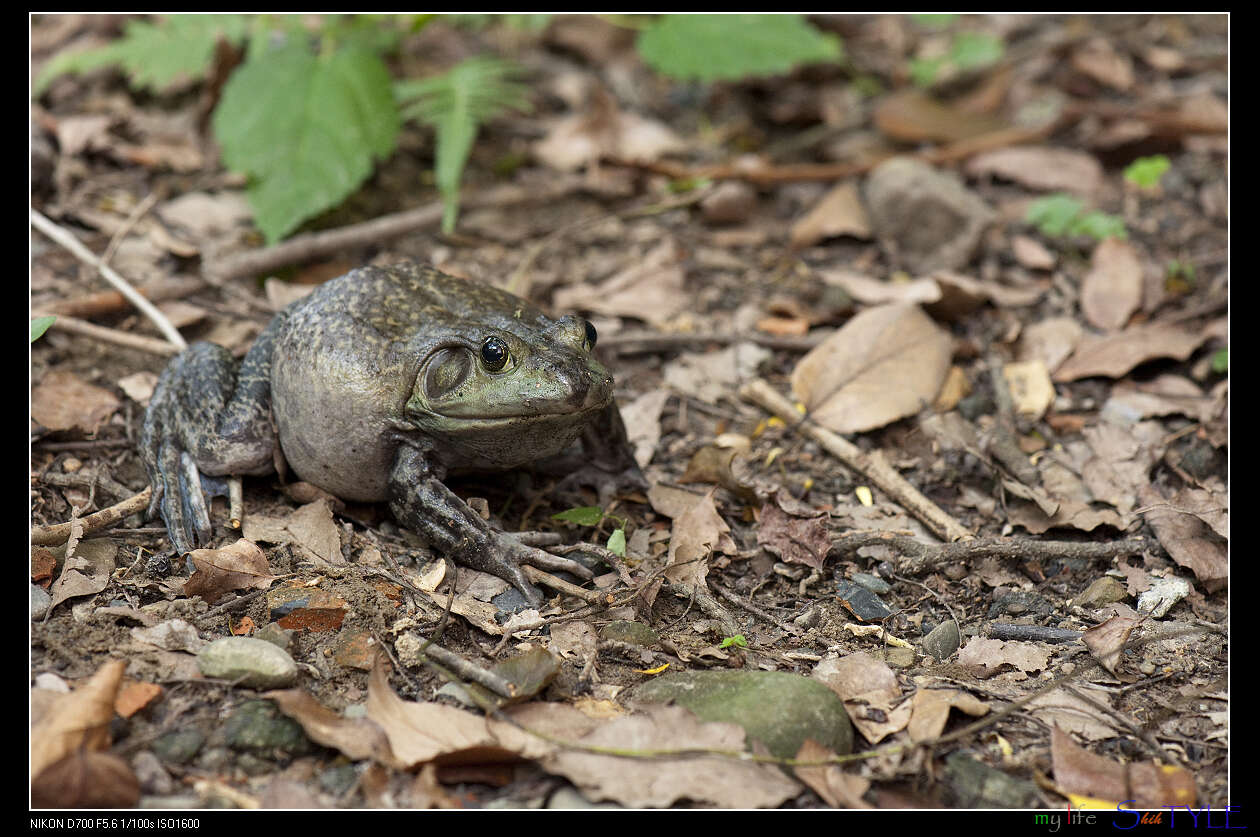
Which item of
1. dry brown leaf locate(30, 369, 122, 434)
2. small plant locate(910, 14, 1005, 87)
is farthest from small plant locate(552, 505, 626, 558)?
small plant locate(910, 14, 1005, 87)

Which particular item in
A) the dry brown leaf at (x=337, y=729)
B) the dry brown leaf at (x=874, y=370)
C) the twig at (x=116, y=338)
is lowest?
the dry brown leaf at (x=337, y=729)

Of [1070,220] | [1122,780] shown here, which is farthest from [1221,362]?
[1122,780]

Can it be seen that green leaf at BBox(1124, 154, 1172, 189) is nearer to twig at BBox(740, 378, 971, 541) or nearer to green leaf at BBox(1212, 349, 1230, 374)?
green leaf at BBox(1212, 349, 1230, 374)

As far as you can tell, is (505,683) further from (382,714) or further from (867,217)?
(867,217)

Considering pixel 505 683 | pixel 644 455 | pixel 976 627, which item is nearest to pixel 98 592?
pixel 505 683

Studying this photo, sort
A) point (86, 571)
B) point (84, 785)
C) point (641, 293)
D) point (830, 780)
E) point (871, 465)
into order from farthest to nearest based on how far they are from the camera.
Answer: point (641, 293)
point (871, 465)
point (86, 571)
point (830, 780)
point (84, 785)

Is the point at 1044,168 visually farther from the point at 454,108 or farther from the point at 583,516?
the point at 583,516

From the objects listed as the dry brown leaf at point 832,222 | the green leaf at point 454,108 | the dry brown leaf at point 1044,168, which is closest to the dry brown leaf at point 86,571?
the green leaf at point 454,108

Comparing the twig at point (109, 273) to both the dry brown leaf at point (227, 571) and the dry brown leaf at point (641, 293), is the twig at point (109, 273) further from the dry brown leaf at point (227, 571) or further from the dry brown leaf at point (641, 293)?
the dry brown leaf at point (641, 293)
